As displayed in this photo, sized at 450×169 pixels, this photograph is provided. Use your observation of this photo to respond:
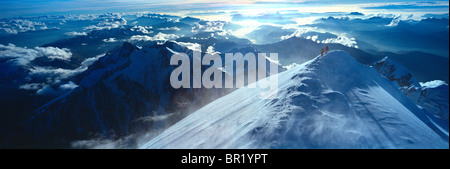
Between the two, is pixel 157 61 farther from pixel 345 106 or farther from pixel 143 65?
pixel 345 106

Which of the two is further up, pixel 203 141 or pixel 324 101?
pixel 324 101

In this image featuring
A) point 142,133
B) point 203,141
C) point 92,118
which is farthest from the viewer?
point 92,118

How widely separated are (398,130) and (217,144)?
12.3 meters

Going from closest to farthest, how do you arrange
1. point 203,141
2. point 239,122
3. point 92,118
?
point 203,141 < point 239,122 < point 92,118

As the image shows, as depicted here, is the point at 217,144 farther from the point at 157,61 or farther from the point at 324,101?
the point at 157,61

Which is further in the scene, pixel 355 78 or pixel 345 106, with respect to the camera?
pixel 355 78

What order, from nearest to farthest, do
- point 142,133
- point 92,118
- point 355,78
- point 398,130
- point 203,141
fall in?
point 398,130 → point 203,141 → point 355,78 → point 142,133 → point 92,118

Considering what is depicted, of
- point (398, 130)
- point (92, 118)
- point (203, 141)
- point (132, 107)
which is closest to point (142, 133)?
point (132, 107)

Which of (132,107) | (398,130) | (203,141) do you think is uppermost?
(398,130)

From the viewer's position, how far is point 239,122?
15727 millimetres

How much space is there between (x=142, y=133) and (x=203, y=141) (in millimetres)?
128768
